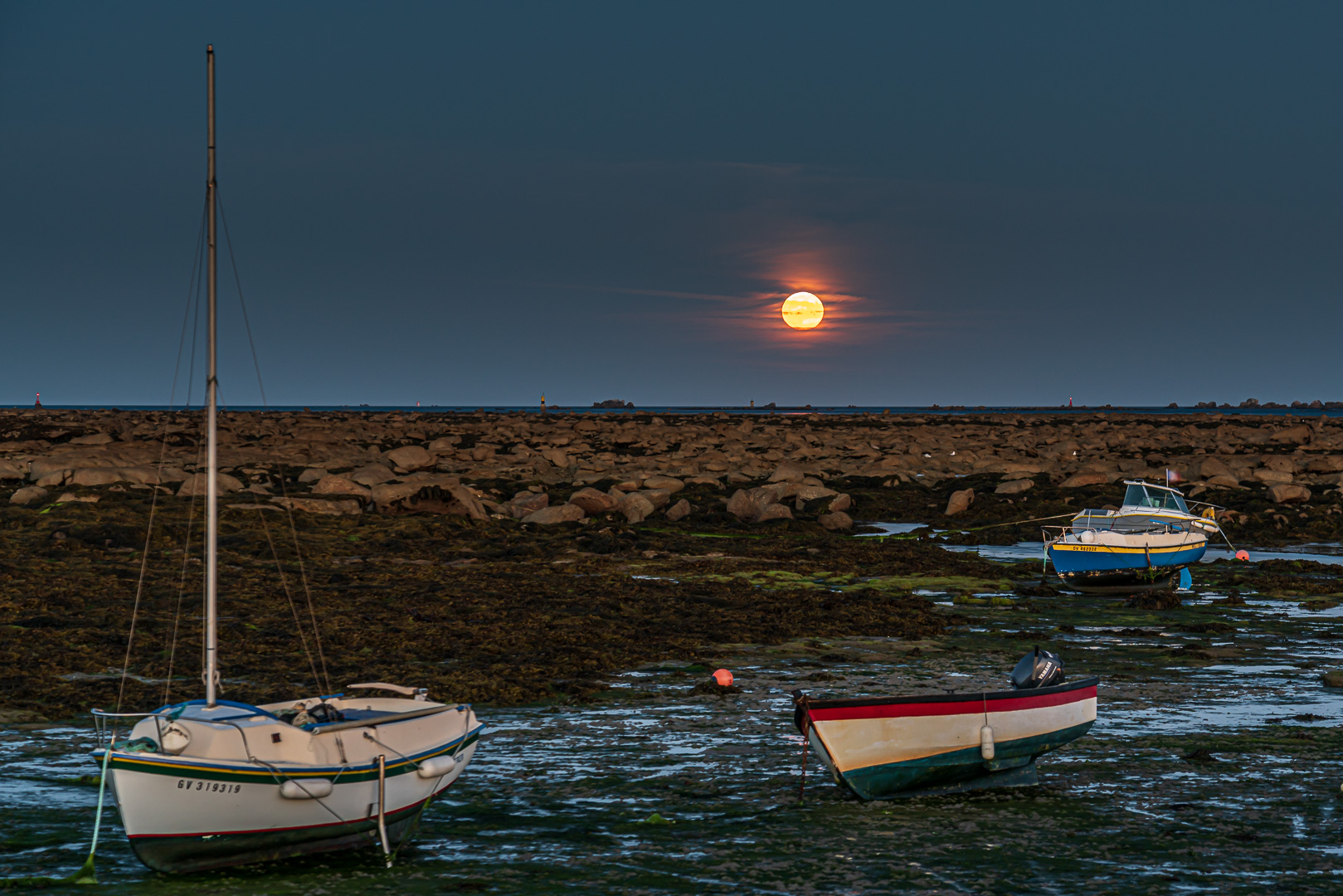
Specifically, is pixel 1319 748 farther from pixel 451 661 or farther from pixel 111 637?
pixel 111 637

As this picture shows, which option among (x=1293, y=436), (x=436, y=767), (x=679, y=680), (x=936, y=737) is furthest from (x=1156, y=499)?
(x=1293, y=436)

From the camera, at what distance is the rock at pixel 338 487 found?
36.2 m

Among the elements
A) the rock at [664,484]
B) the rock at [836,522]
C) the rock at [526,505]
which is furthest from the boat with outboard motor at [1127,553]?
the rock at [664,484]

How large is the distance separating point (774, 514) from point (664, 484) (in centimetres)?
635

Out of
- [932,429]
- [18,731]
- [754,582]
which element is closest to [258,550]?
[754,582]

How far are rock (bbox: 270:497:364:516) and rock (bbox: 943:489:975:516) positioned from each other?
60.6ft

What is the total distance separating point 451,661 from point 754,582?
31.9ft

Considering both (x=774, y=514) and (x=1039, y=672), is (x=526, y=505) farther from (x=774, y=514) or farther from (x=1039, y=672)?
(x=1039, y=672)

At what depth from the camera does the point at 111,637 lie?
19.0 m

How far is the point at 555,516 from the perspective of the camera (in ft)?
115

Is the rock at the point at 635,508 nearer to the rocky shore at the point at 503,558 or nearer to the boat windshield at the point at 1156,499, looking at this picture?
the rocky shore at the point at 503,558

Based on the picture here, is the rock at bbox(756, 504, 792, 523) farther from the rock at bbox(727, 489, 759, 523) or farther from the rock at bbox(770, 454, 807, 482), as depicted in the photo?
the rock at bbox(770, 454, 807, 482)

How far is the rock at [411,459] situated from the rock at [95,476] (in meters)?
13.7

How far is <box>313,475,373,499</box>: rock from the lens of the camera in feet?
119
